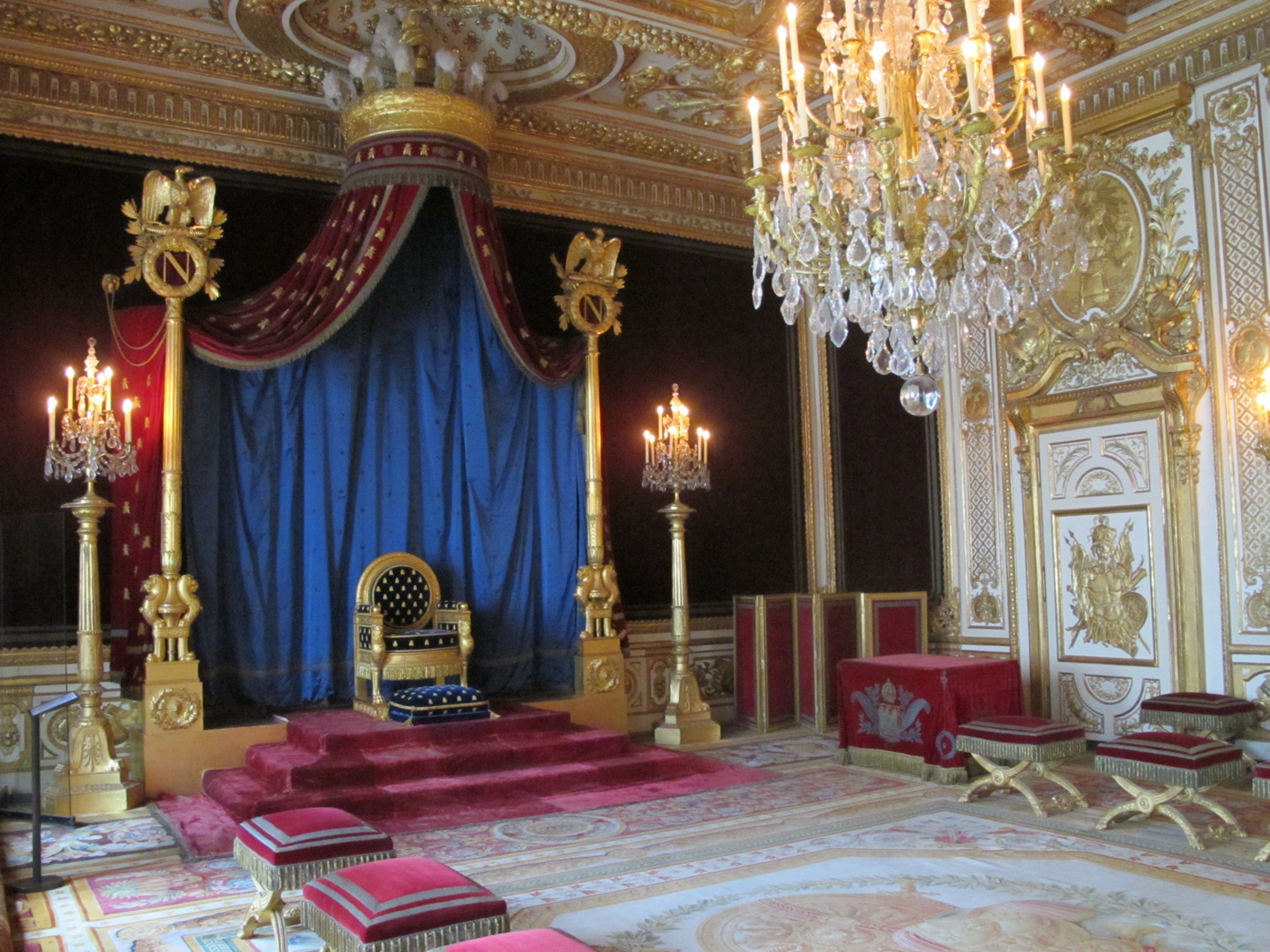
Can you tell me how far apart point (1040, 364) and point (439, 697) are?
4.67 meters

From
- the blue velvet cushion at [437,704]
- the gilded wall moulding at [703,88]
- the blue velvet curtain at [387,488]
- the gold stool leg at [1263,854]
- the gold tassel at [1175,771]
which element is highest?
the gilded wall moulding at [703,88]

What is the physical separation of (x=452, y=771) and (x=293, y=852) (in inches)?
99.1

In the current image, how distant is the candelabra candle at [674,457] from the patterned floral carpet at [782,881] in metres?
2.63

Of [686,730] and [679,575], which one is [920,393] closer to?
[679,575]

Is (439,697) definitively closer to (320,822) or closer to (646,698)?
(646,698)

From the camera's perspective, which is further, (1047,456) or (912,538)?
(912,538)

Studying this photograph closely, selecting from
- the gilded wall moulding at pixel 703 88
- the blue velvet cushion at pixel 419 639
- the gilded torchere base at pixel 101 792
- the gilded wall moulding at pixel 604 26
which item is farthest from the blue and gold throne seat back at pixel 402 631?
the gilded wall moulding at pixel 703 88

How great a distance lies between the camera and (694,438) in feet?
28.7

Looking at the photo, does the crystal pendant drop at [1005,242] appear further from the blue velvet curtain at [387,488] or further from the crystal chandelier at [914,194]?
the blue velvet curtain at [387,488]

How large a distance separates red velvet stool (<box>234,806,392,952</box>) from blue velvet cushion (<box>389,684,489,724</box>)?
253 cm

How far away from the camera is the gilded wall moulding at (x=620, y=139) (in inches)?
316

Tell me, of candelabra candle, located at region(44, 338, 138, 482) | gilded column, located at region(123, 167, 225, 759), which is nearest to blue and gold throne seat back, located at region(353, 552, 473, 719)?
gilded column, located at region(123, 167, 225, 759)

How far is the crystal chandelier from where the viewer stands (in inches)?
173

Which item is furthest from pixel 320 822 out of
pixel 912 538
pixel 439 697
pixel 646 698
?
pixel 912 538
